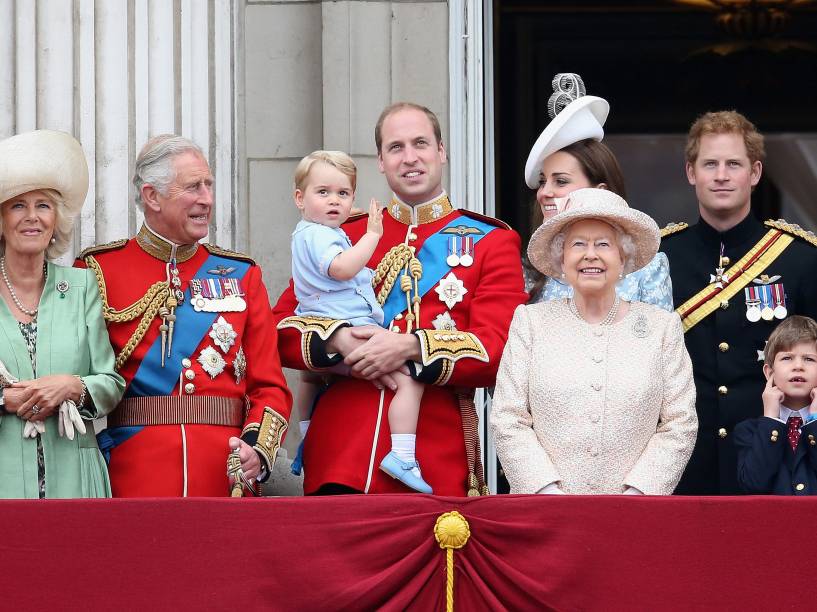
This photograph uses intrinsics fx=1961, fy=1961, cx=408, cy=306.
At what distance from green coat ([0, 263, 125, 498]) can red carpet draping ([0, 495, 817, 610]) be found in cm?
44

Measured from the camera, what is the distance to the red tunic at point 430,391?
554cm

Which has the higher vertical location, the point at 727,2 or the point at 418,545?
the point at 727,2

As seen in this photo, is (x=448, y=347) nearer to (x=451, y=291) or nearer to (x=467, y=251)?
(x=451, y=291)

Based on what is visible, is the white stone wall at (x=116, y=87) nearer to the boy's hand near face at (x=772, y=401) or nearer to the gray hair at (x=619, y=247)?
the gray hair at (x=619, y=247)

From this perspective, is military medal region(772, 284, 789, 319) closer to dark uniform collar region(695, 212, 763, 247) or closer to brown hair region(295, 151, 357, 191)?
dark uniform collar region(695, 212, 763, 247)

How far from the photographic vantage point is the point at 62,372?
536 centimetres

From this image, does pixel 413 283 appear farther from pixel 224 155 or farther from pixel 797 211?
pixel 797 211

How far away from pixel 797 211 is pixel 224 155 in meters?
3.61

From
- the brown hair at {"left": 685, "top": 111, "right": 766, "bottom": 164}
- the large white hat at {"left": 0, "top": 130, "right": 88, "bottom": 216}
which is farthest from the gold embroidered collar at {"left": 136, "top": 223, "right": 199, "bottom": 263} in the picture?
the brown hair at {"left": 685, "top": 111, "right": 766, "bottom": 164}

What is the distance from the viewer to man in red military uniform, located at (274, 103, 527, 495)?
5.52 metres

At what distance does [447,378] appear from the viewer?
5.49 m

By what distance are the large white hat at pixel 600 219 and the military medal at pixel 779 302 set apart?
612 mm

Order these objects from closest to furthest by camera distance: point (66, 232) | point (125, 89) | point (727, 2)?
1. point (66, 232)
2. point (125, 89)
3. point (727, 2)

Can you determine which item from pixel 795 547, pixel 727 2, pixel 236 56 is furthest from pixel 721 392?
pixel 727 2
